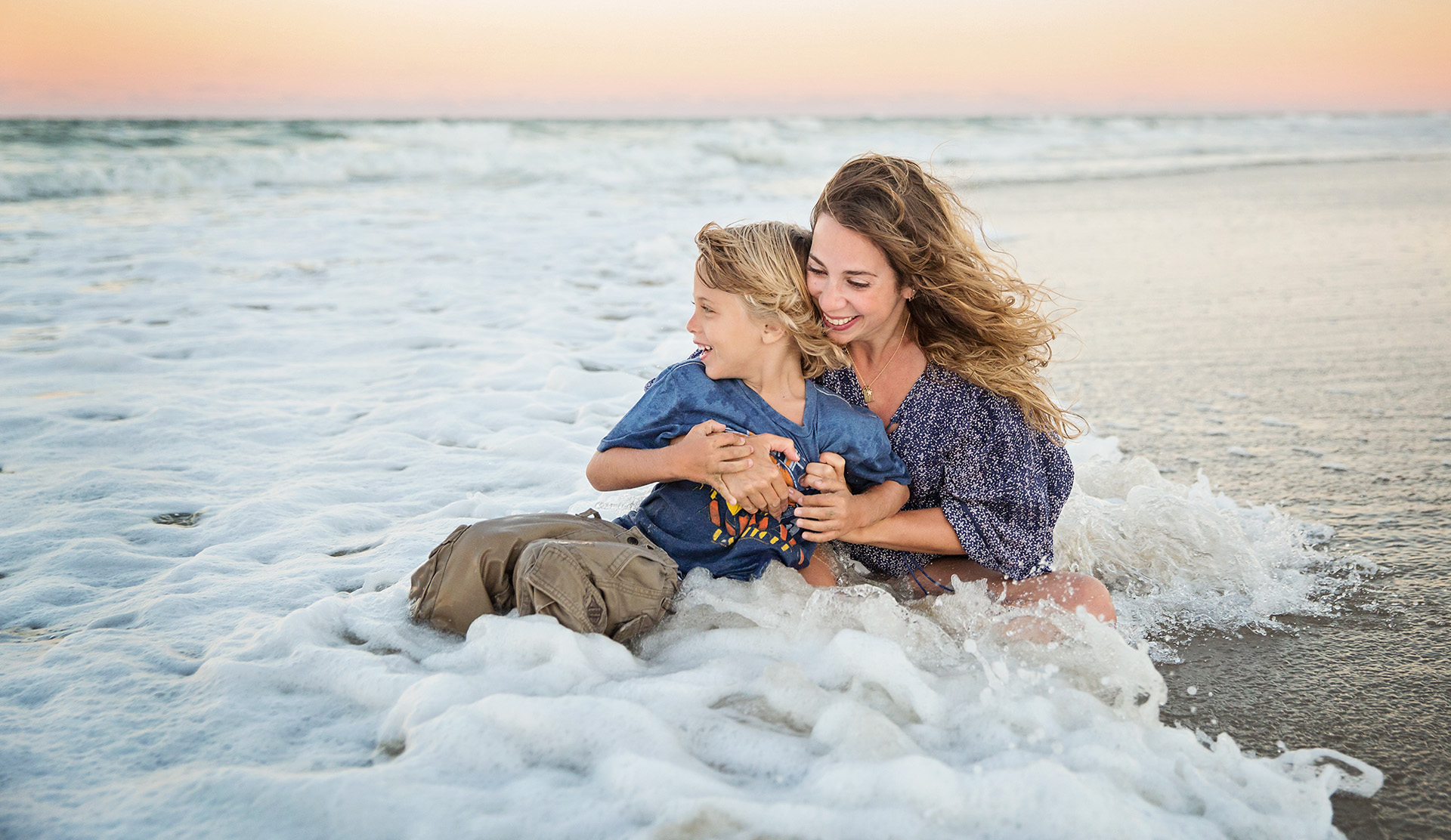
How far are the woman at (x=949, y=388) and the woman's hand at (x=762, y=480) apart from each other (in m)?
0.13

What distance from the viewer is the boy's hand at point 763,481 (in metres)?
2.41

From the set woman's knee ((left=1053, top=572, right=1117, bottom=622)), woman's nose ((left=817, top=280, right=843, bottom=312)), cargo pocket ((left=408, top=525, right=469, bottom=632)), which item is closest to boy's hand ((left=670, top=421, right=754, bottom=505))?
woman's nose ((left=817, top=280, right=843, bottom=312))

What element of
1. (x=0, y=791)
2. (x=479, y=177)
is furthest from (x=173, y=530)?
(x=479, y=177)

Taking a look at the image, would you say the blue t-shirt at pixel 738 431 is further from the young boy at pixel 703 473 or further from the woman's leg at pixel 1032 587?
the woman's leg at pixel 1032 587

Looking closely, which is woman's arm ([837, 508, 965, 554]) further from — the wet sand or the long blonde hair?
the wet sand

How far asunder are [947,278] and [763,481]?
0.86 m

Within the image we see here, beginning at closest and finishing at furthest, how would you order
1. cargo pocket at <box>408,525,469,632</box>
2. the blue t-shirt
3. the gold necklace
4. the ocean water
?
the ocean water < cargo pocket at <box>408,525,469,632</box> < the blue t-shirt < the gold necklace

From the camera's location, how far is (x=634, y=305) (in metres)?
7.13

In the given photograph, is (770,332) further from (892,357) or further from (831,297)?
(892,357)

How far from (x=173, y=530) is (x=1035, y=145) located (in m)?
25.6

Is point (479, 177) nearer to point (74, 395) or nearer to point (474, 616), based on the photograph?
point (74, 395)

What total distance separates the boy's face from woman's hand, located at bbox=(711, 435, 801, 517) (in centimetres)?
24

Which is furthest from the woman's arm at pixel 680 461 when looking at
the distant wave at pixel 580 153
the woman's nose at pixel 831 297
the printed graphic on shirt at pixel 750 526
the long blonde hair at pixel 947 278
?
the distant wave at pixel 580 153

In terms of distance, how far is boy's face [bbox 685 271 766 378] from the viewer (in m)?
2.57
